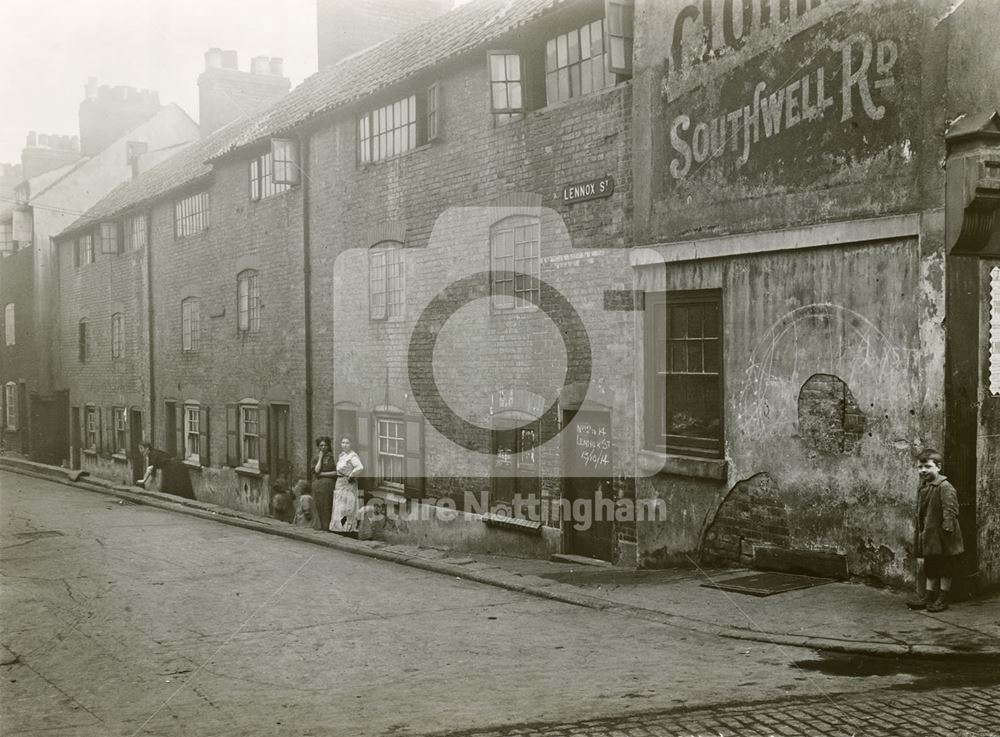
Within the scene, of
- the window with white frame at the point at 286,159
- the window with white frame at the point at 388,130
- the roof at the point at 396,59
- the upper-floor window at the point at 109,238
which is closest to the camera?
the roof at the point at 396,59

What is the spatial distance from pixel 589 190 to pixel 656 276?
1.50 meters

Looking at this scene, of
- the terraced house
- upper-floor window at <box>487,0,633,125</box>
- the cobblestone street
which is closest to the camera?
the cobblestone street

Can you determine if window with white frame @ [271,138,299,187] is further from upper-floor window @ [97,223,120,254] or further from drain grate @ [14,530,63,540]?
upper-floor window @ [97,223,120,254]

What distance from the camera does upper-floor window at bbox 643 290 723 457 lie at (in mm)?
10930

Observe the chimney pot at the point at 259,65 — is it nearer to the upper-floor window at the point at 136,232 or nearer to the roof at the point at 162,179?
the roof at the point at 162,179

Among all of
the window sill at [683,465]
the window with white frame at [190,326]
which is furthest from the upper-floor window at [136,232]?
the window sill at [683,465]

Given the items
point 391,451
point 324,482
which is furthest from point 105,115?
point 391,451

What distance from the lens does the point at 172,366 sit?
82.0 feet

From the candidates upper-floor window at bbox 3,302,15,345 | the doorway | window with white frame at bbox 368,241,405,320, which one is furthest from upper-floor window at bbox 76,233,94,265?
the doorway

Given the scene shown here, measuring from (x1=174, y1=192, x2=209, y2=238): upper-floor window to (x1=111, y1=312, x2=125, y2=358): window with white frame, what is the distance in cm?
522

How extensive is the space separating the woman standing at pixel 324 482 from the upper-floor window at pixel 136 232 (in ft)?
41.5

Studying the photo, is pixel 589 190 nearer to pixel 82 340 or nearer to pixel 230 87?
pixel 230 87

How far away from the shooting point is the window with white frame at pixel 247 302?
20578 millimetres

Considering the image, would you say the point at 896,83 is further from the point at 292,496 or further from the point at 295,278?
the point at 292,496
